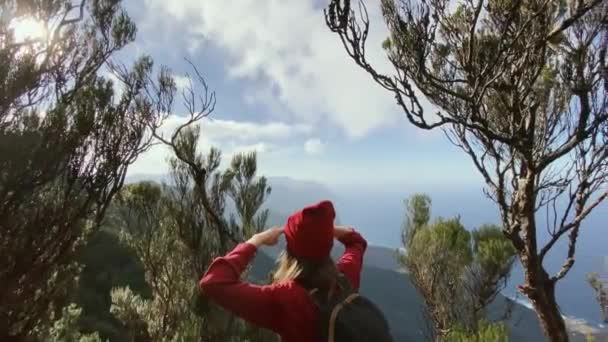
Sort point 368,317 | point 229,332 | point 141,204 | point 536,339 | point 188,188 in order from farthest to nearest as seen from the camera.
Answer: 1. point 536,339
2. point 141,204
3. point 188,188
4. point 229,332
5. point 368,317

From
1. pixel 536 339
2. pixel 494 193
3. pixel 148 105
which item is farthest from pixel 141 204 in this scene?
pixel 536 339

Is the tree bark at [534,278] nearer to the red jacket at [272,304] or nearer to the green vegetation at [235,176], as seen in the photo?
the green vegetation at [235,176]

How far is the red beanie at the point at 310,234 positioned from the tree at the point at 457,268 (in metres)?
6.28

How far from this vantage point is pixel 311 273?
1.71m

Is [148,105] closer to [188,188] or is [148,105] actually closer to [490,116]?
[188,188]

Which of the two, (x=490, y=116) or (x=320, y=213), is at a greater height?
(x=490, y=116)

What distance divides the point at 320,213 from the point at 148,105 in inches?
240

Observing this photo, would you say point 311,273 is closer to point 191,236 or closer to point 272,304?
point 272,304

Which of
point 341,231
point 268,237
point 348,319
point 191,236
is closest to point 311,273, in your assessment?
point 348,319

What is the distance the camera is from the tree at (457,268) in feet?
24.3

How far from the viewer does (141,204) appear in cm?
877

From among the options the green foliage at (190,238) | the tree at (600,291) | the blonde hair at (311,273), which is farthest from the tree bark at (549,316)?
the tree at (600,291)

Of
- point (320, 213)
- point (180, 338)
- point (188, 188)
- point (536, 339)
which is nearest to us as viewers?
point (320, 213)

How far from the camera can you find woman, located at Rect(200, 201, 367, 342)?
1.63 meters
